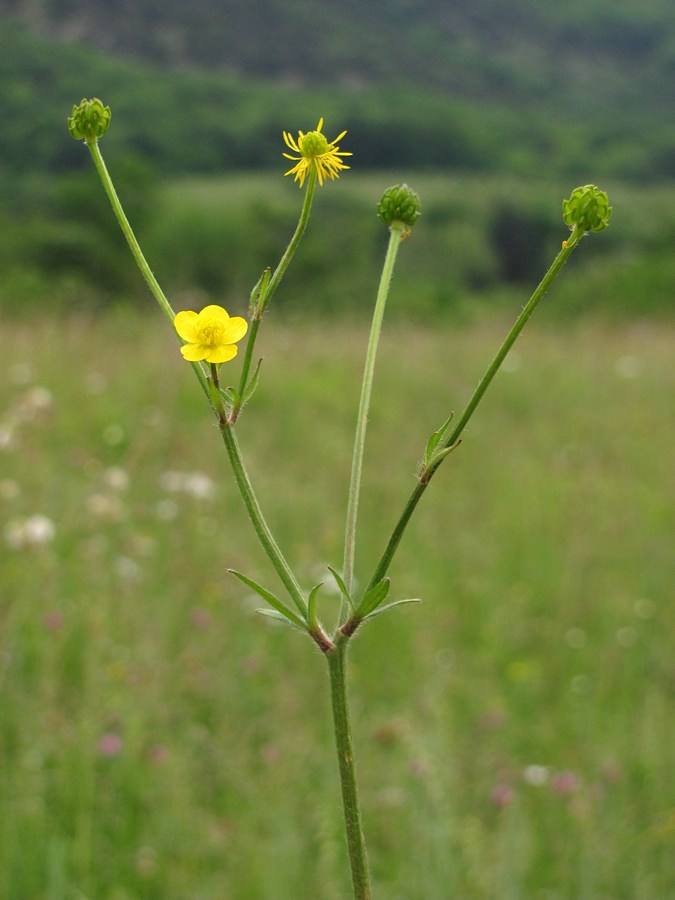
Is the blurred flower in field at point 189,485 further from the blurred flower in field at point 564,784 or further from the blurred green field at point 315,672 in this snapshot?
the blurred flower in field at point 564,784

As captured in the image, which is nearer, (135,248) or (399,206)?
(135,248)

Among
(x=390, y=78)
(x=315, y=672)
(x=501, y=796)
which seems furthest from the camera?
(x=390, y=78)

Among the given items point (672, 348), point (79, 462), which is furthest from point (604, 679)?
point (672, 348)

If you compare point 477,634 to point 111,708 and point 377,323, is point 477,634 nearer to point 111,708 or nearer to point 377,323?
point 111,708

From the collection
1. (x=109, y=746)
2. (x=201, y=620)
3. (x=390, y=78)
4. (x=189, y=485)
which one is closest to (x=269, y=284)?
(x=109, y=746)

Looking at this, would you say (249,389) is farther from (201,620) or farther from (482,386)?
(201,620)
